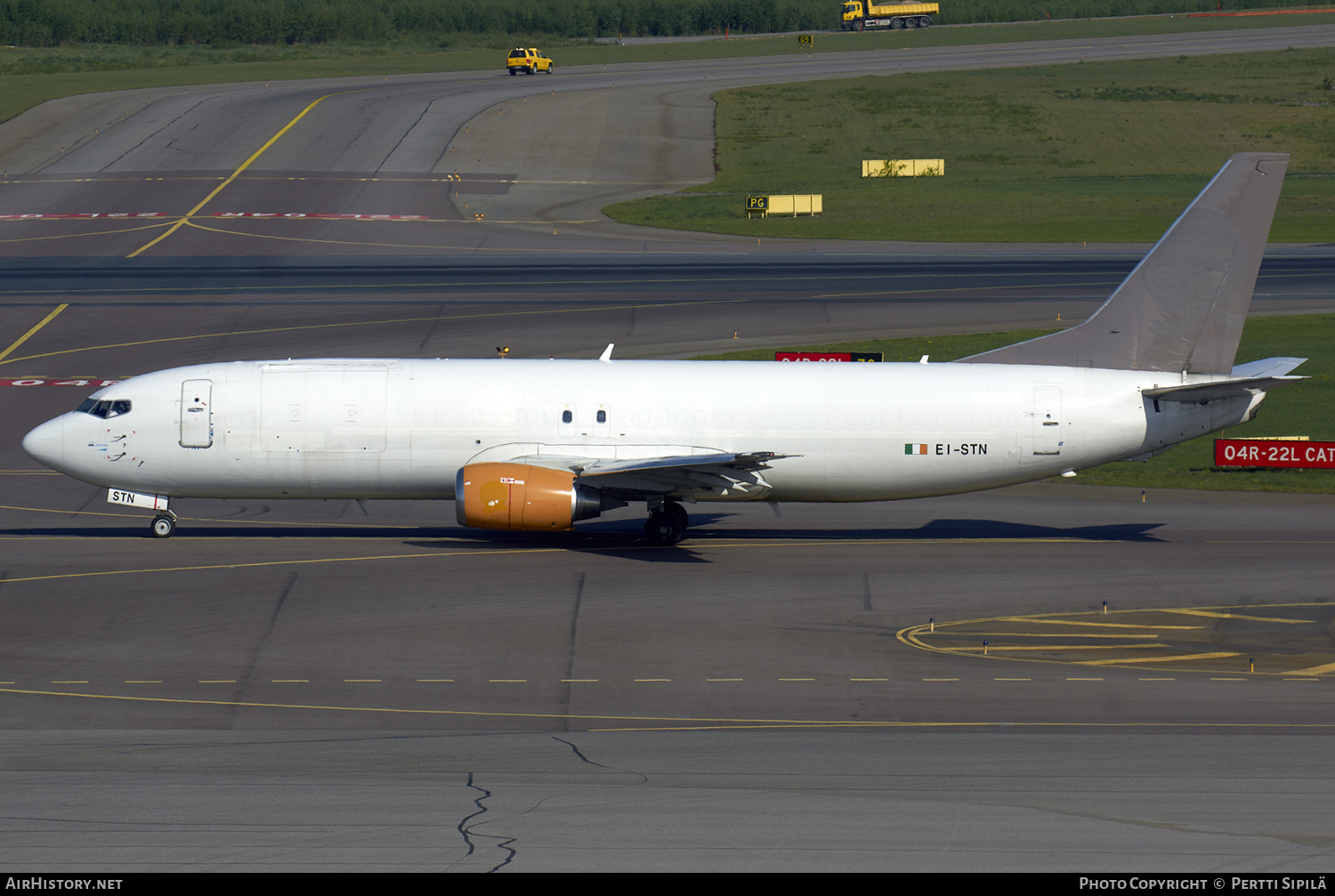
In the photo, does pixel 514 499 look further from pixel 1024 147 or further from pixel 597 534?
pixel 1024 147

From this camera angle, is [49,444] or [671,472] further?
[49,444]

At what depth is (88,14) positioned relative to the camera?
191125 millimetres

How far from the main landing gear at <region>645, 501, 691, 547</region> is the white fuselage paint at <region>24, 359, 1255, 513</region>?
76cm

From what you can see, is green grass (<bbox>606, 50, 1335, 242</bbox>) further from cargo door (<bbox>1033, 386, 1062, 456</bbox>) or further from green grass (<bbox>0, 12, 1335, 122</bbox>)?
cargo door (<bbox>1033, 386, 1062, 456</bbox>)

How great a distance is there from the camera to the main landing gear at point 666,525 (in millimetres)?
36156

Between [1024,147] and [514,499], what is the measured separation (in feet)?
289

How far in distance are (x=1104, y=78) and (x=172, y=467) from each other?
120812 millimetres

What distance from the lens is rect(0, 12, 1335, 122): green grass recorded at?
13825 cm

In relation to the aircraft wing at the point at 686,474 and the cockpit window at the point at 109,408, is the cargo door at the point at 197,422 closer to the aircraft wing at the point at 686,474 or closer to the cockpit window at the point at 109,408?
the cockpit window at the point at 109,408

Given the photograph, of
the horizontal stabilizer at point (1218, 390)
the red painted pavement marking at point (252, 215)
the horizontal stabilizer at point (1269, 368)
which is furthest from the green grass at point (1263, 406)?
the red painted pavement marking at point (252, 215)

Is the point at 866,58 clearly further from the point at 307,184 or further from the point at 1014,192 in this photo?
the point at 307,184

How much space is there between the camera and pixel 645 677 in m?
26.3

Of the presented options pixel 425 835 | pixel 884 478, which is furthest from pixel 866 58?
pixel 425 835

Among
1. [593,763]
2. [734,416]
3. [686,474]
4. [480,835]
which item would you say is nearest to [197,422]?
[686,474]
